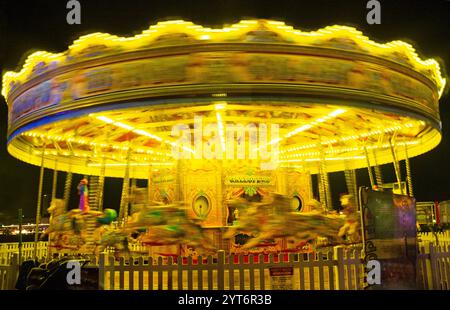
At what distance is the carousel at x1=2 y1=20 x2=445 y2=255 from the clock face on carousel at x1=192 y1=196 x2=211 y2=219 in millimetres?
19

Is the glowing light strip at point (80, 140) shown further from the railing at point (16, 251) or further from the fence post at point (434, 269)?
the fence post at point (434, 269)

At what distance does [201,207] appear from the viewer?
328 inches

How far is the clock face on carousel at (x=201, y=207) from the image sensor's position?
8305 millimetres

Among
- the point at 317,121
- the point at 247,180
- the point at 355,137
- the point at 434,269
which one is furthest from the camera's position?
the point at 355,137

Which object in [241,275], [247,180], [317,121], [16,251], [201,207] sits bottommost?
[241,275]

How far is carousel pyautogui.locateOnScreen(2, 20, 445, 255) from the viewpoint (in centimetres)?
523

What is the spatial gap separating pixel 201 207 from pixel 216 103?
3.35 metres

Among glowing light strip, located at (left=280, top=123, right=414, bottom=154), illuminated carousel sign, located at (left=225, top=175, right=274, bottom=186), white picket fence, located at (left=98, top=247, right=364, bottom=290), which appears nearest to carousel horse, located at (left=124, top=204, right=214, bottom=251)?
white picket fence, located at (left=98, top=247, right=364, bottom=290)

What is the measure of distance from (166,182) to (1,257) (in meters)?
3.96

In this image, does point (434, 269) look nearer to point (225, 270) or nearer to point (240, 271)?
point (240, 271)

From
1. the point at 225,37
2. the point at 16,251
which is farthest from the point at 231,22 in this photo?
the point at 16,251

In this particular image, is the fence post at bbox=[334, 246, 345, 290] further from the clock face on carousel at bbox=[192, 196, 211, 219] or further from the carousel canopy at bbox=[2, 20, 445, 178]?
the clock face on carousel at bbox=[192, 196, 211, 219]

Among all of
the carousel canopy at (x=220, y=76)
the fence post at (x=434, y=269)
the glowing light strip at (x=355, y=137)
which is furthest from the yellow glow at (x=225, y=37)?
the fence post at (x=434, y=269)
